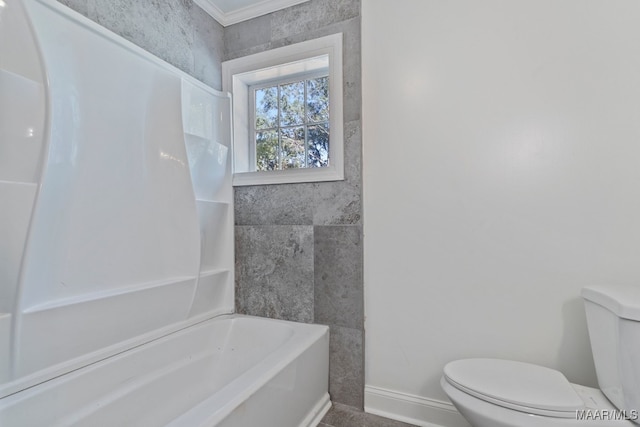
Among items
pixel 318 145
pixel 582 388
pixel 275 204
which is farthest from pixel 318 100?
pixel 582 388

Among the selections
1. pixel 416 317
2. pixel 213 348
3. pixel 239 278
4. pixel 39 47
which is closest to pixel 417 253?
pixel 416 317

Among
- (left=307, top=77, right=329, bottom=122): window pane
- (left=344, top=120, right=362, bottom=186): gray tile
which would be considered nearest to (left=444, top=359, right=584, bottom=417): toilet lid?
(left=344, top=120, right=362, bottom=186): gray tile

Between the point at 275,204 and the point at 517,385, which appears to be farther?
the point at 275,204

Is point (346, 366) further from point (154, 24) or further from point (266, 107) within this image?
point (154, 24)

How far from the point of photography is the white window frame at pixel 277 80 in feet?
5.72

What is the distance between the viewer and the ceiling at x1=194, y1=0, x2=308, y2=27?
1907mm

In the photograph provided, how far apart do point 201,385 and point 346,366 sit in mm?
793

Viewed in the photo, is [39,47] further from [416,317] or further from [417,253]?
[416,317]

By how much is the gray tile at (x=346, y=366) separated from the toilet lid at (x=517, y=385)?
54cm

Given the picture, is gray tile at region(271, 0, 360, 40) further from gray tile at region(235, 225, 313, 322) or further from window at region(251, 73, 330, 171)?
gray tile at region(235, 225, 313, 322)

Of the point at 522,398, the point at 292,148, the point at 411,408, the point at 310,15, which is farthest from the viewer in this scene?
the point at 292,148

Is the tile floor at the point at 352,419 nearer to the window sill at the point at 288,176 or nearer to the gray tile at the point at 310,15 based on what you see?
the window sill at the point at 288,176

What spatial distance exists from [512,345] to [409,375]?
0.53m

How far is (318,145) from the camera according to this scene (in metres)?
2.01
